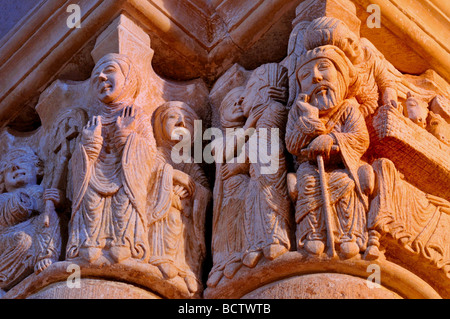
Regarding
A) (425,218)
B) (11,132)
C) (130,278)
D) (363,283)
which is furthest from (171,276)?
(11,132)

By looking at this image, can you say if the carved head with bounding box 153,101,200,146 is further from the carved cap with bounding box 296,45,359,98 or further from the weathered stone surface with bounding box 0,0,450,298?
the carved cap with bounding box 296,45,359,98

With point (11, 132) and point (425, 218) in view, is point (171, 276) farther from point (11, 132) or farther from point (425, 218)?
point (11, 132)

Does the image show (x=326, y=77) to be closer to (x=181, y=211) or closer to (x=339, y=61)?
(x=339, y=61)

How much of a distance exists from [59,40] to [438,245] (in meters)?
1.95

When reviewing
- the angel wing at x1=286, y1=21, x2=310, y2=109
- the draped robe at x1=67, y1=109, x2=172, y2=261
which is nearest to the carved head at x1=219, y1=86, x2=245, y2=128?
the angel wing at x1=286, y1=21, x2=310, y2=109

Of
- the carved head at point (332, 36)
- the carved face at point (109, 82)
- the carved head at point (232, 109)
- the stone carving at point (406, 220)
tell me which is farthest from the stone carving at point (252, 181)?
the carved face at point (109, 82)

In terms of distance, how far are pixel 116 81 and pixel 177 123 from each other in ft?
1.02

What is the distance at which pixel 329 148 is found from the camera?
12.7 feet

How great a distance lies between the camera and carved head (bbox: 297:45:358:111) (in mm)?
4016

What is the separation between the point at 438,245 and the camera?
394cm

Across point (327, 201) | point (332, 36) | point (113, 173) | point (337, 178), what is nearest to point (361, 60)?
point (332, 36)

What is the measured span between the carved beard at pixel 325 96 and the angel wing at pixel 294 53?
5.3 inches

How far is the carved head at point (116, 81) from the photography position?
435 centimetres

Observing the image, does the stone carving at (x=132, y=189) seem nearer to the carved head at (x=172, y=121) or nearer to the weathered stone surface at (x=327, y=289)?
the carved head at (x=172, y=121)
